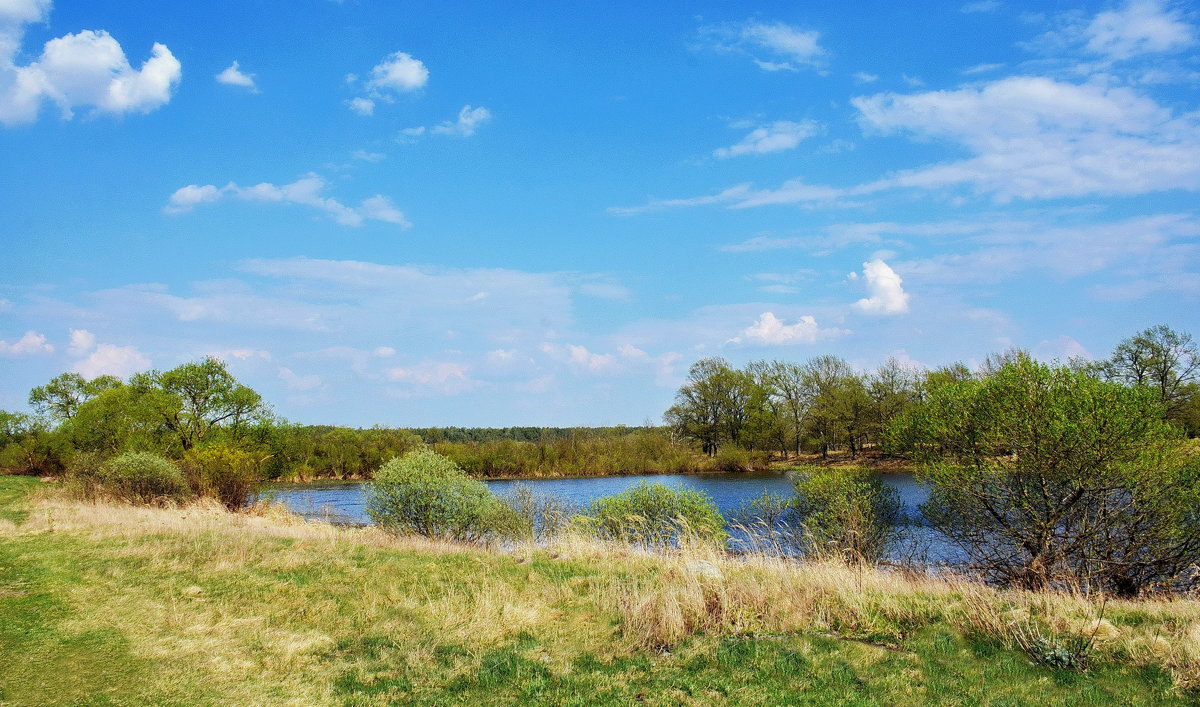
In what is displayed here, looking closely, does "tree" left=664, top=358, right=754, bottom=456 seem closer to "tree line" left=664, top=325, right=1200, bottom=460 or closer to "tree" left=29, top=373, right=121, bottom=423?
"tree line" left=664, top=325, right=1200, bottom=460

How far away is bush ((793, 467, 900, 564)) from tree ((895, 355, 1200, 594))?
2386 mm

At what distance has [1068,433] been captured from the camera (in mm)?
14523

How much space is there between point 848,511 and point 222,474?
25.6 meters

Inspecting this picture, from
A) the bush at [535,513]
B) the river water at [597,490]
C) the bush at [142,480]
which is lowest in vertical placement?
the river water at [597,490]

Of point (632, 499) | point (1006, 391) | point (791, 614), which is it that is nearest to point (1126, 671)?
point (791, 614)

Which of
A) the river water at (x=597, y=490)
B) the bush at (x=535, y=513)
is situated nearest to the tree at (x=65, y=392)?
the river water at (x=597, y=490)

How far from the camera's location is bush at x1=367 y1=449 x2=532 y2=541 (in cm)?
2025

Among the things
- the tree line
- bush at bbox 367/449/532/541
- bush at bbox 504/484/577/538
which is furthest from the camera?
the tree line

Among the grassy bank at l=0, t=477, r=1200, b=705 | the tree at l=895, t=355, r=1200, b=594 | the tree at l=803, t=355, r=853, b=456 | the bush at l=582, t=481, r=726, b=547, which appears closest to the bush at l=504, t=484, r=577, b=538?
the bush at l=582, t=481, r=726, b=547

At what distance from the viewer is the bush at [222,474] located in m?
28.9

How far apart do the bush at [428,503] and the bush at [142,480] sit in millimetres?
12487

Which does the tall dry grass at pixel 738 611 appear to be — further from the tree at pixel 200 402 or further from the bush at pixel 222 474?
the tree at pixel 200 402

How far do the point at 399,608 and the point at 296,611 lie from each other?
5.15 ft

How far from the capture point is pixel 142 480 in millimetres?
27531
